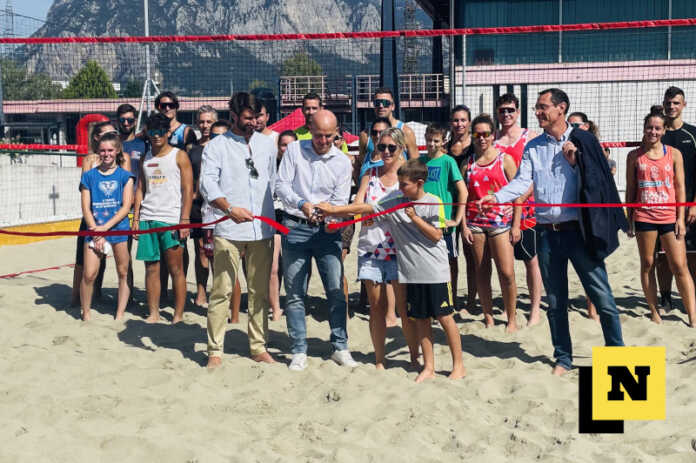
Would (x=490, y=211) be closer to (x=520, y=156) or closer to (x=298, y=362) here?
(x=520, y=156)

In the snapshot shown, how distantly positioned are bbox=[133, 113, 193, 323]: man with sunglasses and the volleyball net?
1.52 meters

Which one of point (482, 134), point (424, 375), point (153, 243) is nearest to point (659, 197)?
point (482, 134)

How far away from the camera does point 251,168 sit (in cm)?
501

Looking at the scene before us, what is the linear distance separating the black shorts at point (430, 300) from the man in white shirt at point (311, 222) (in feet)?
2.05

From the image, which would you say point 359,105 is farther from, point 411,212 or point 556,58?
point 411,212

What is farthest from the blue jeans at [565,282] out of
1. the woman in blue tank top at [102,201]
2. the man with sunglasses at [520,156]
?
the woman in blue tank top at [102,201]

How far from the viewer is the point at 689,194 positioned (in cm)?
606

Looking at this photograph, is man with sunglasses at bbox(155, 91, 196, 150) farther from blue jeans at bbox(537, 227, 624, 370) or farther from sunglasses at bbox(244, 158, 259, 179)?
blue jeans at bbox(537, 227, 624, 370)

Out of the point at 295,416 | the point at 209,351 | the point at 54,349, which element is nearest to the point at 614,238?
the point at 295,416

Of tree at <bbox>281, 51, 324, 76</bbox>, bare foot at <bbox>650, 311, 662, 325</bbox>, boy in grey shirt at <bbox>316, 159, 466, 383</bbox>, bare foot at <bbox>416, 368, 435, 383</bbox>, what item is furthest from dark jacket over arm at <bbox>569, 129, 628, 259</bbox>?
tree at <bbox>281, 51, 324, 76</bbox>

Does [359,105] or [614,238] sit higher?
[359,105]

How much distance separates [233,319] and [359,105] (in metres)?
7.36

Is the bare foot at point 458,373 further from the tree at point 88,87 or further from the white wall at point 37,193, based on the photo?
the white wall at point 37,193

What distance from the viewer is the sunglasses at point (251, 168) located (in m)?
4.99
